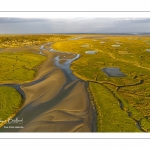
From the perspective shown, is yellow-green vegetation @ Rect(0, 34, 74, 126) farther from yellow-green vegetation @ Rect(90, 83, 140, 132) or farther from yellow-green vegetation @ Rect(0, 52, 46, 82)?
yellow-green vegetation @ Rect(90, 83, 140, 132)

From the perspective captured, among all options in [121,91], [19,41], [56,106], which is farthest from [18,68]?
[19,41]

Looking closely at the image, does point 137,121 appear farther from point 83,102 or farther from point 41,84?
point 41,84

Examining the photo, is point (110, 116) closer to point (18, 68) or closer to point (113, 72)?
point (113, 72)

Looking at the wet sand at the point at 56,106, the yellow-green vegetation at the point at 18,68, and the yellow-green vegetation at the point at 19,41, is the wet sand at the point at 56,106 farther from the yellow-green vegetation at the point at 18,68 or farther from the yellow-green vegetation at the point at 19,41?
the yellow-green vegetation at the point at 19,41

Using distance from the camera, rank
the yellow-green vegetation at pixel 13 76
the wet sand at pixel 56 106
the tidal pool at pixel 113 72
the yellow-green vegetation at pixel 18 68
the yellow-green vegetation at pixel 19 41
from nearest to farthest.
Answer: the wet sand at pixel 56 106 → the yellow-green vegetation at pixel 13 76 → the yellow-green vegetation at pixel 18 68 → the tidal pool at pixel 113 72 → the yellow-green vegetation at pixel 19 41

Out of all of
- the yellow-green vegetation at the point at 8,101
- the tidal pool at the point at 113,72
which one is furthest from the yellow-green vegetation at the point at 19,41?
the tidal pool at the point at 113,72

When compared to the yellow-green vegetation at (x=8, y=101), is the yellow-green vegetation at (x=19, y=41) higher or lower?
higher

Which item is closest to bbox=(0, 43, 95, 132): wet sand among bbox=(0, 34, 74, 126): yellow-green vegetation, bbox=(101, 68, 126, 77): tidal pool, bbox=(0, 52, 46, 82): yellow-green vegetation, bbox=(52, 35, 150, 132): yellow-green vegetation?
bbox=(0, 34, 74, 126): yellow-green vegetation
